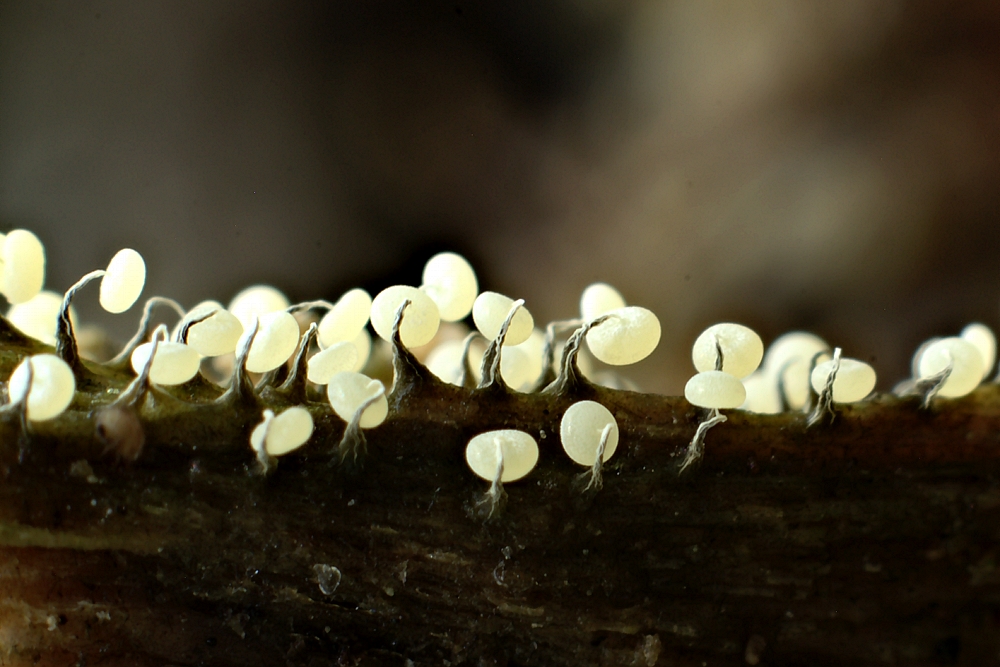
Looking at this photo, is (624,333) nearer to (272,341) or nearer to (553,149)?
(272,341)

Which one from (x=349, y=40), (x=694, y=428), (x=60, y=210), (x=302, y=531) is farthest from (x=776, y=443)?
(x=60, y=210)

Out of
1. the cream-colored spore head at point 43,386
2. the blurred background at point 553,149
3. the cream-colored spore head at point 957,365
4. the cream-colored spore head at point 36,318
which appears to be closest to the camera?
the cream-colored spore head at point 43,386

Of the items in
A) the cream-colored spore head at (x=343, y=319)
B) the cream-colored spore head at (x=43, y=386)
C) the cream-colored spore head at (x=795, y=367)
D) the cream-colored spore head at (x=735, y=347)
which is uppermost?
the cream-colored spore head at (x=795, y=367)

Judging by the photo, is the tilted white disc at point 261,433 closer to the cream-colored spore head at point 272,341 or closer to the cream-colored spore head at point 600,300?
the cream-colored spore head at point 272,341

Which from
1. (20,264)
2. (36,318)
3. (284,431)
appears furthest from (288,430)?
(36,318)

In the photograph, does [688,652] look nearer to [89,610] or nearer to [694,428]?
[694,428]

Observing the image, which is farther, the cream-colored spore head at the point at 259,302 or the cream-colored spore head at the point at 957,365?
the cream-colored spore head at the point at 259,302

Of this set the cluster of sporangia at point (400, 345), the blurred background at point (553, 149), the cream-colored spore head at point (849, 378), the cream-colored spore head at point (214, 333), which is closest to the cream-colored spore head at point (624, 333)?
the cluster of sporangia at point (400, 345)
